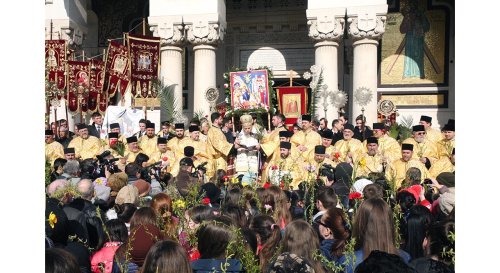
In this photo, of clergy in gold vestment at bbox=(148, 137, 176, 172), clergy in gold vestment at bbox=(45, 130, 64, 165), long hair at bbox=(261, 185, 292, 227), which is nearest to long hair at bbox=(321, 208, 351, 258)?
long hair at bbox=(261, 185, 292, 227)

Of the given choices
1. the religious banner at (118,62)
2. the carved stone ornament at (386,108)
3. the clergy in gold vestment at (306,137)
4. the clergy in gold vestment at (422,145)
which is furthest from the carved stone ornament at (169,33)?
the clergy in gold vestment at (422,145)

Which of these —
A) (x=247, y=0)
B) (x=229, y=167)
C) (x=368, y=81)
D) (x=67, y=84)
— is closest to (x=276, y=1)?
(x=247, y=0)

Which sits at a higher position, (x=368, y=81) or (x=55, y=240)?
(x=368, y=81)

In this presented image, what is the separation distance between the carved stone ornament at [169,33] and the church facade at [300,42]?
3cm

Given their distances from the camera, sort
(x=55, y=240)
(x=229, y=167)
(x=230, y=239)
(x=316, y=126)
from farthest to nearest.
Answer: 1. (x=316, y=126)
2. (x=229, y=167)
3. (x=55, y=240)
4. (x=230, y=239)

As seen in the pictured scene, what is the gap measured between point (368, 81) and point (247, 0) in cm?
653

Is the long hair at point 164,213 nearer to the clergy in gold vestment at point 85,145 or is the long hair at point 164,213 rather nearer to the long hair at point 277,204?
the long hair at point 277,204

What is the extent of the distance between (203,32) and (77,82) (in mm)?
3914

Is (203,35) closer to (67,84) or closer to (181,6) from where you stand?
(181,6)

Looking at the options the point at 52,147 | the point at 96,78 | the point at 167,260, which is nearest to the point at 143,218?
the point at 167,260

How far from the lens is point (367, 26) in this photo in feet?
52.0

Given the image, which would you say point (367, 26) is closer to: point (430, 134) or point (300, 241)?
point (430, 134)

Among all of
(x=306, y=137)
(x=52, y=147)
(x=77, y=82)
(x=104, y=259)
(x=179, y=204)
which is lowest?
(x=104, y=259)

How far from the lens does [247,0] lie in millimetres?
20844
